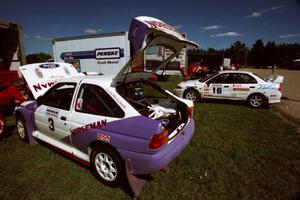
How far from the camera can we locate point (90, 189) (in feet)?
9.04

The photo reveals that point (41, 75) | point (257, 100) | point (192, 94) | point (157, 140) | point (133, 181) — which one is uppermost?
point (41, 75)

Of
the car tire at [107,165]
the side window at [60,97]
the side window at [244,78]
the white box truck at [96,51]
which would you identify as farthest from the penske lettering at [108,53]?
the car tire at [107,165]

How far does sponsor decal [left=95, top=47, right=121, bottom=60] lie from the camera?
970cm

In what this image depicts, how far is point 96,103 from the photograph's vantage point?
2811 millimetres

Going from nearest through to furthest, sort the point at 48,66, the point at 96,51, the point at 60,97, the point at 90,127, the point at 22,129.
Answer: the point at 90,127, the point at 60,97, the point at 22,129, the point at 48,66, the point at 96,51

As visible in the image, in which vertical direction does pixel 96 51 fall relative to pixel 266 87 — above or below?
above

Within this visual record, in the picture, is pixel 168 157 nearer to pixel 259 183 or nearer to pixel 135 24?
pixel 259 183

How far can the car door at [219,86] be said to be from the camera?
297 inches

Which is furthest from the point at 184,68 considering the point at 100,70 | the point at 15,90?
the point at 15,90

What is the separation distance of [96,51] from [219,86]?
687cm

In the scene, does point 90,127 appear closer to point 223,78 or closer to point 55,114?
point 55,114

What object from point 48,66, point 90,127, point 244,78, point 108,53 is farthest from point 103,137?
point 108,53

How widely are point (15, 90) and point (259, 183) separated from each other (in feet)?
22.9


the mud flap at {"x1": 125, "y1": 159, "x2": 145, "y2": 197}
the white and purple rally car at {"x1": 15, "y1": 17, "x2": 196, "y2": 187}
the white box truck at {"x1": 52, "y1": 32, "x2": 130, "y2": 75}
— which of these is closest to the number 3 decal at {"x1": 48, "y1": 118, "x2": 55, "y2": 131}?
the white and purple rally car at {"x1": 15, "y1": 17, "x2": 196, "y2": 187}
